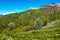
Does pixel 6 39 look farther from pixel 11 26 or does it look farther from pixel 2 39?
pixel 11 26

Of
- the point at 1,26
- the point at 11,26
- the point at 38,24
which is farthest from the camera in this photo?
the point at 1,26

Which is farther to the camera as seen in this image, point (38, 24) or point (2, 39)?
point (38, 24)

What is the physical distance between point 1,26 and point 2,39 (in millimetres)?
140416

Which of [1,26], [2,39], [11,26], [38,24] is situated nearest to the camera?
[2,39]

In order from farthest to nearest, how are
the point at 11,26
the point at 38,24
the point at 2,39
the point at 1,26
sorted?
the point at 1,26 → the point at 11,26 → the point at 38,24 → the point at 2,39

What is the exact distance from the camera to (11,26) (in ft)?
502

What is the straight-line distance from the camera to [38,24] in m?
126

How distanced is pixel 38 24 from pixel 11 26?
1415 inches

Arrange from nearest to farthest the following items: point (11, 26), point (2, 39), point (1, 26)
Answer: point (2, 39) < point (11, 26) < point (1, 26)

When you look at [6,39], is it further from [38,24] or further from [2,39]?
[38,24]

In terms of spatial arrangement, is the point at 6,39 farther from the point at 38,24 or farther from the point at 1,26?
the point at 1,26

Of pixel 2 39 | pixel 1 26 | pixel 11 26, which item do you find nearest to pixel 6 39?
pixel 2 39

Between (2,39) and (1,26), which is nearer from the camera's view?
(2,39)

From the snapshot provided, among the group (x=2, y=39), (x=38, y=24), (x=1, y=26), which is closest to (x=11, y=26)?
(x=1, y=26)
